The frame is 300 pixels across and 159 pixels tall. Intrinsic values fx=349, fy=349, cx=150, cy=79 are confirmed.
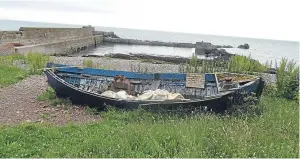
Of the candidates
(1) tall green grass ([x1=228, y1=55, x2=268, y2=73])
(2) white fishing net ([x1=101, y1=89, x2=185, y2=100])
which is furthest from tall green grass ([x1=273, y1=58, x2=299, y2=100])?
(2) white fishing net ([x1=101, y1=89, x2=185, y2=100])

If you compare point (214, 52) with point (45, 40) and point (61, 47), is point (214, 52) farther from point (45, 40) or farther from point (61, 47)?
point (45, 40)

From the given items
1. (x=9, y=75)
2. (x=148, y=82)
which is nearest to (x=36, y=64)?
(x=9, y=75)

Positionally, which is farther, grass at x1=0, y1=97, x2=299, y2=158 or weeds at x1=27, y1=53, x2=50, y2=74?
weeds at x1=27, y1=53, x2=50, y2=74

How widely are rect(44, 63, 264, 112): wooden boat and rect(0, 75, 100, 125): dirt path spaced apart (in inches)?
22.4

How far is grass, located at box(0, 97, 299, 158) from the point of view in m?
5.77

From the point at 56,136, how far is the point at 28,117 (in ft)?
7.46

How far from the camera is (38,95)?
11609 mm

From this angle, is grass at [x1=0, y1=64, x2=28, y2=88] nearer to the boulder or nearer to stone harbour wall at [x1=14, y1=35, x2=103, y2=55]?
stone harbour wall at [x1=14, y1=35, x2=103, y2=55]

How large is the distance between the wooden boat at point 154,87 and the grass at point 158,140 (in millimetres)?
1196

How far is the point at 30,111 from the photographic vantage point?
9516 millimetres

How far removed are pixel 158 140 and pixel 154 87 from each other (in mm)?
5397

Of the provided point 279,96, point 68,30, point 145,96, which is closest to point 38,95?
point 145,96

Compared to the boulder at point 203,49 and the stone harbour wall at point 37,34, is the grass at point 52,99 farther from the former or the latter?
the boulder at point 203,49

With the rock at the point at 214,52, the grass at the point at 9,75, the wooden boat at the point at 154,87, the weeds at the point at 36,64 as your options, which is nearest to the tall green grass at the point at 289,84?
the wooden boat at the point at 154,87
